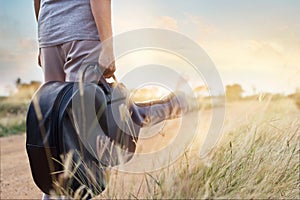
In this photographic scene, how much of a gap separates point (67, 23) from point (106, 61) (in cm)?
32

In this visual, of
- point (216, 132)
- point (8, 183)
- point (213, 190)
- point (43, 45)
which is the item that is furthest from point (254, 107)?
point (8, 183)

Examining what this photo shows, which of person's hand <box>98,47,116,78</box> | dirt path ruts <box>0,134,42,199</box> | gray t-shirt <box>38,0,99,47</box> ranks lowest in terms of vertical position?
dirt path ruts <box>0,134,42,199</box>

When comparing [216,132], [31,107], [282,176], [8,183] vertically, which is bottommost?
[8,183]

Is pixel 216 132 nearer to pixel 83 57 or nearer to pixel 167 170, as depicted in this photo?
pixel 167 170

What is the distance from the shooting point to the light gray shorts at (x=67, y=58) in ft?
7.74

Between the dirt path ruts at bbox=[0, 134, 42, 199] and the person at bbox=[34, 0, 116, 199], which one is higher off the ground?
the person at bbox=[34, 0, 116, 199]

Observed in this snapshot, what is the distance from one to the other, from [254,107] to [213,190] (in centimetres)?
108

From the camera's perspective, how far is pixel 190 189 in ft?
6.14

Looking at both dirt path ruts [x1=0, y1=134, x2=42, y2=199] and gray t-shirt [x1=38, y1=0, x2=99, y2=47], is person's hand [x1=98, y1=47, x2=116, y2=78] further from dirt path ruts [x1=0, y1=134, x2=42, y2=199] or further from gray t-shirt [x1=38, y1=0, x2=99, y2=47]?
dirt path ruts [x1=0, y1=134, x2=42, y2=199]

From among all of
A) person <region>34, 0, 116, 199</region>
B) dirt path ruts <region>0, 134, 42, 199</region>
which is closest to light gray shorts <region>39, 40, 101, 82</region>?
person <region>34, 0, 116, 199</region>

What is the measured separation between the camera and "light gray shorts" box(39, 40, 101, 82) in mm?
2359

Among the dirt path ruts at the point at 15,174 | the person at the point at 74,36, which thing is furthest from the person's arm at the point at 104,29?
the dirt path ruts at the point at 15,174

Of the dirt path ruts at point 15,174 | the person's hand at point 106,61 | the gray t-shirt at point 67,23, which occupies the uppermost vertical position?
the gray t-shirt at point 67,23

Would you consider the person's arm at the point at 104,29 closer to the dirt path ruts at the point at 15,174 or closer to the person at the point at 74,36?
the person at the point at 74,36
